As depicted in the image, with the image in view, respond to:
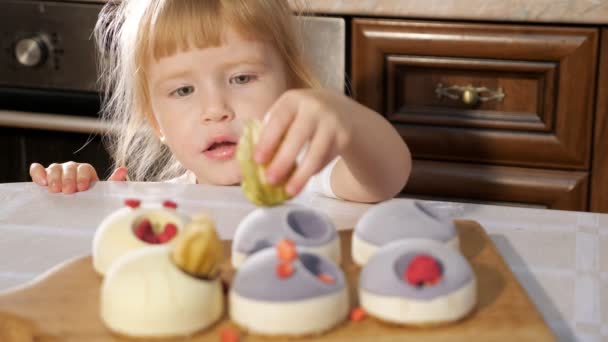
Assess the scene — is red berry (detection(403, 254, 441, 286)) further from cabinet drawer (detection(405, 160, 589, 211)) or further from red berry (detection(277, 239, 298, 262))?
cabinet drawer (detection(405, 160, 589, 211))

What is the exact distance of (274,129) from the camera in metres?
0.64

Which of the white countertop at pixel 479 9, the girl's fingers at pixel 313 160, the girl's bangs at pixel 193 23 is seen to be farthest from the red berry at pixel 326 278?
the white countertop at pixel 479 9

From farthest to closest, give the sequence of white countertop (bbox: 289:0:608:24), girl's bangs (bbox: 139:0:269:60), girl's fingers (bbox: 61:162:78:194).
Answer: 1. white countertop (bbox: 289:0:608:24)
2. girl's bangs (bbox: 139:0:269:60)
3. girl's fingers (bbox: 61:162:78:194)

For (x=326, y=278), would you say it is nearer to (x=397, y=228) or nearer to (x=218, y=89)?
(x=397, y=228)

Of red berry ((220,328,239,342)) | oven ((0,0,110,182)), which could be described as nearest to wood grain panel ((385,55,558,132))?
oven ((0,0,110,182))

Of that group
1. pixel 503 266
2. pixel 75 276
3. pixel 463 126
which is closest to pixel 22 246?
pixel 75 276

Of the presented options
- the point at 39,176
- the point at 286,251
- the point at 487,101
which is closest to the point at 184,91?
the point at 39,176

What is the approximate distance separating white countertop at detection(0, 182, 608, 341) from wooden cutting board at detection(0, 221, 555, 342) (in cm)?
5

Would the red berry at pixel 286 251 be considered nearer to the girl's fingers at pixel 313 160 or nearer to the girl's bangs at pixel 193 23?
the girl's fingers at pixel 313 160

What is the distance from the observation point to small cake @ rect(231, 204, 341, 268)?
1.98 ft

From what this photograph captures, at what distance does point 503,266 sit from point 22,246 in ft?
1.37

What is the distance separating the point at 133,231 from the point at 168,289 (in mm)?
114

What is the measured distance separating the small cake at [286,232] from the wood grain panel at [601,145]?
91 centimetres

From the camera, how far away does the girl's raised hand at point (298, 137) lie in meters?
0.63
